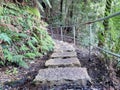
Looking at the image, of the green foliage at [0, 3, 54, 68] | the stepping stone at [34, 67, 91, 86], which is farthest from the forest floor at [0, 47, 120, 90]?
the green foliage at [0, 3, 54, 68]

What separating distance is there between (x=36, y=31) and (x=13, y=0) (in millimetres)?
1008

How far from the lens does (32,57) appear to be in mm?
3191

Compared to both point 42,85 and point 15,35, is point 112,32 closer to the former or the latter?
point 42,85

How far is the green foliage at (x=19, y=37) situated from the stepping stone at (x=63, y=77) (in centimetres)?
94

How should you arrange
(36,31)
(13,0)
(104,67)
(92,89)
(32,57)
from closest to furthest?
(92,89)
(104,67)
(32,57)
(36,31)
(13,0)

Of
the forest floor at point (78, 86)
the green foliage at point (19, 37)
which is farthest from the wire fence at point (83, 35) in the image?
the green foliage at point (19, 37)

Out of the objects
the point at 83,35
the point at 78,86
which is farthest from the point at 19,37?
the point at 83,35

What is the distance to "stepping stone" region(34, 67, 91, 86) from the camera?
1712 mm

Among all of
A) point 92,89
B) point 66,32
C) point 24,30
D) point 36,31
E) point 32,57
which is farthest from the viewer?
point 66,32

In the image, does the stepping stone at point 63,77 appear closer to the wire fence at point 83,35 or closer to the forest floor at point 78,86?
the forest floor at point 78,86

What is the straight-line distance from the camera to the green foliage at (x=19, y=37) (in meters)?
2.80

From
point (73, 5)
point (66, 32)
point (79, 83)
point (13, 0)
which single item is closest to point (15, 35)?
point (13, 0)

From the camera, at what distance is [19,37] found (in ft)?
11.1

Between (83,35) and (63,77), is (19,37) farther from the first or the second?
→ (83,35)
